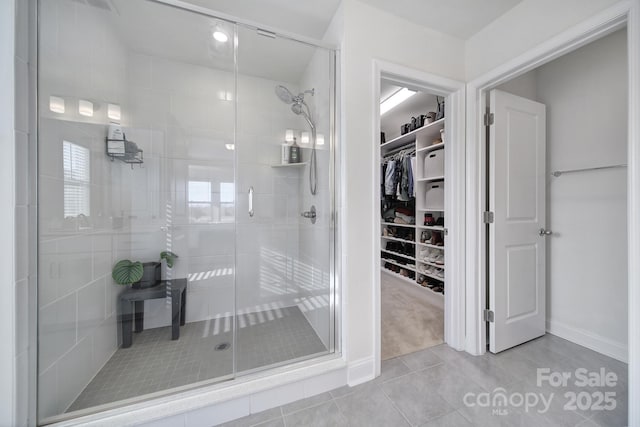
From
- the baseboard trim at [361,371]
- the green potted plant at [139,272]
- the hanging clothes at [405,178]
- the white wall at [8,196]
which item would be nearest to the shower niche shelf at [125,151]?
the white wall at [8,196]

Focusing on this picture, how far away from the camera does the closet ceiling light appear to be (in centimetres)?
275

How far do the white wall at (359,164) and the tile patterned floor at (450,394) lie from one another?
21cm

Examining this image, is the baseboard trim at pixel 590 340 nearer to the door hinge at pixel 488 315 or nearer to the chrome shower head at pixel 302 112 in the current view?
the door hinge at pixel 488 315

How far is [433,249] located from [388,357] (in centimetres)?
177

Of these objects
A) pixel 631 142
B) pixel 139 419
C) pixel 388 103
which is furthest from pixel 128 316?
pixel 388 103

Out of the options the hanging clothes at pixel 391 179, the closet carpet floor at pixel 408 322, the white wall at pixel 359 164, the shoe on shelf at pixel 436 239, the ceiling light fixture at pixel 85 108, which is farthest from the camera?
the hanging clothes at pixel 391 179

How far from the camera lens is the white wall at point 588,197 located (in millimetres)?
1659

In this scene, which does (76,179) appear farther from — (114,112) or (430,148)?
(430,148)

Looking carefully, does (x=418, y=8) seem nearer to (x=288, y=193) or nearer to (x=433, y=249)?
(x=288, y=193)

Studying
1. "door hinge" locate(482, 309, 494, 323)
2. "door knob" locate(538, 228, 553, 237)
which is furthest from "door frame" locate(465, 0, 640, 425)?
"door knob" locate(538, 228, 553, 237)

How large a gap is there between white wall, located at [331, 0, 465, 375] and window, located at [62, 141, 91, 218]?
60.9 inches

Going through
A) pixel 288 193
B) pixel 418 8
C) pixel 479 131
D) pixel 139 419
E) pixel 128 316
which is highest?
pixel 418 8

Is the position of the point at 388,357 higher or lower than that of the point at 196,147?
lower

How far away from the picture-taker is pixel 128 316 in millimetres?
1658
